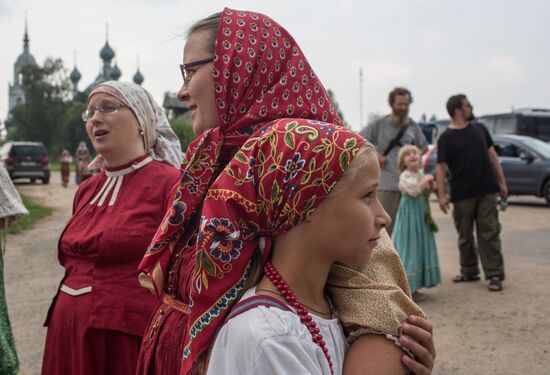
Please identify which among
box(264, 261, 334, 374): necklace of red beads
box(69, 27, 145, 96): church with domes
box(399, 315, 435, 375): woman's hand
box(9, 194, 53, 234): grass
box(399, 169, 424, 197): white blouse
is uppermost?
box(69, 27, 145, 96): church with domes

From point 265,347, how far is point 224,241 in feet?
0.78

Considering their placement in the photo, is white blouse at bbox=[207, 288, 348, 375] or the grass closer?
white blouse at bbox=[207, 288, 348, 375]

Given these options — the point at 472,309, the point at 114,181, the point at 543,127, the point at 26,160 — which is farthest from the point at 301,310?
the point at 26,160

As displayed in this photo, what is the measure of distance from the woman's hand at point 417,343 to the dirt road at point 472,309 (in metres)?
3.15

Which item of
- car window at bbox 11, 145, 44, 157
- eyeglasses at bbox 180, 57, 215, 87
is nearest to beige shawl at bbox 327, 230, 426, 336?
eyeglasses at bbox 180, 57, 215, 87

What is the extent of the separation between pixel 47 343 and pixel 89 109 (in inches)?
41.4

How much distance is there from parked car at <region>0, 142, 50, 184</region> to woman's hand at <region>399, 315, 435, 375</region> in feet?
88.5

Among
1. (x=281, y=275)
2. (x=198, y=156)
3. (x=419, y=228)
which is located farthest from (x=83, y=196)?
(x=419, y=228)

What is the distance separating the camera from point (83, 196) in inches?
122

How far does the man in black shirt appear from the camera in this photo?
7.01 metres

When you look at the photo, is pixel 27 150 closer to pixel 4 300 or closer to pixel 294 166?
pixel 4 300

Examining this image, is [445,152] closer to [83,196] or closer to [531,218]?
[83,196]

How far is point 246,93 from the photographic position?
1642mm

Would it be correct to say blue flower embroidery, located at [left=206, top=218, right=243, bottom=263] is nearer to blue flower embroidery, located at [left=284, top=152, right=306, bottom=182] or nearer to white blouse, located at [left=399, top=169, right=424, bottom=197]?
blue flower embroidery, located at [left=284, top=152, right=306, bottom=182]
